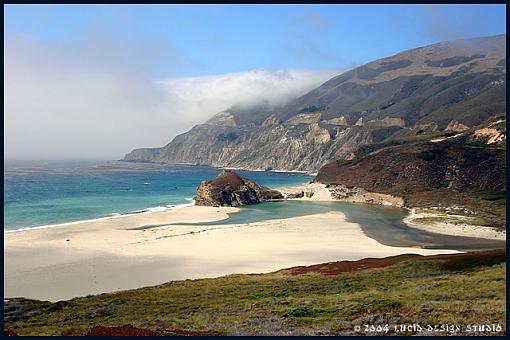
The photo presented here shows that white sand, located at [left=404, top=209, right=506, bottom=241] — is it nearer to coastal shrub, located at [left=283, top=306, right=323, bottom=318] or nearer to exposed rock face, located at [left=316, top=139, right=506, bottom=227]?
exposed rock face, located at [left=316, top=139, right=506, bottom=227]

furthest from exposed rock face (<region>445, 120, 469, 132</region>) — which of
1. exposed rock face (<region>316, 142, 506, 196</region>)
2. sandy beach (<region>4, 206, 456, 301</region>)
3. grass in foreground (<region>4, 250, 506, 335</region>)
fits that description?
grass in foreground (<region>4, 250, 506, 335</region>)

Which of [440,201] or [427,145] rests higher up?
[427,145]

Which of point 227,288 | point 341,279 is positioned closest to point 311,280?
point 341,279

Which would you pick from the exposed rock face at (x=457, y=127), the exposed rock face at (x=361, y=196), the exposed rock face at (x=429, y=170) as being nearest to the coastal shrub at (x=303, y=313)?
the exposed rock face at (x=361, y=196)

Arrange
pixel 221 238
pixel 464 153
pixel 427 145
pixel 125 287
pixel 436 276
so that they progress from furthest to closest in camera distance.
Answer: pixel 427 145
pixel 464 153
pixel 221 238
pixel 125 287
pixel 436 276

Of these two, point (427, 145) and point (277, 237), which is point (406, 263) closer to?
point (277, 237)

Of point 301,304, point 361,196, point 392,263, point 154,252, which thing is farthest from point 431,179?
point 301,304

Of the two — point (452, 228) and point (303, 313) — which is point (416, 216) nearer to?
point (452, 228)
